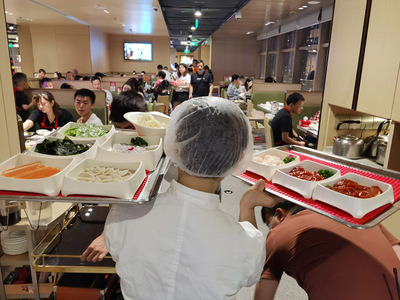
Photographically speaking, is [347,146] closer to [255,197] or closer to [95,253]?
[255,197]

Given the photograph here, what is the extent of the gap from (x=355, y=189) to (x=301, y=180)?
208 mm

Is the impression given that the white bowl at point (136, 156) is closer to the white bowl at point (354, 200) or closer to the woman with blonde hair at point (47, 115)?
the white bowl at point (354, 200)

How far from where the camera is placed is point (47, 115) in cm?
394

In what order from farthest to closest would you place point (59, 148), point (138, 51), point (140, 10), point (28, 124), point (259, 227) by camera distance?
point (138, 51) < point (140, 10) < point (28, 124) < point (259, 227) < point (59, 148)

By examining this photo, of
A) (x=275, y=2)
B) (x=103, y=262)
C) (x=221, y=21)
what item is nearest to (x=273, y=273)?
(x=103, y=262)

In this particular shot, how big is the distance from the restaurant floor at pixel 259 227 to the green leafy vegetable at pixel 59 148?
137 cm

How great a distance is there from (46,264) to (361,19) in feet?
8.26

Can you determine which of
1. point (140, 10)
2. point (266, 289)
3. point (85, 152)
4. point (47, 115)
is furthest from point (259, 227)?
point (140, 10)

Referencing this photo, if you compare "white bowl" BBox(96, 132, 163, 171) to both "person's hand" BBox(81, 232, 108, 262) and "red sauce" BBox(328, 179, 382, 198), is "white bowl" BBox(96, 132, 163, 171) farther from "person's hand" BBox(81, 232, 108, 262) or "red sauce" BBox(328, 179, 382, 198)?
"red sauce" BBox(328, 179, 382, 198)

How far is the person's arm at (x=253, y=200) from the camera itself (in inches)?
46.6

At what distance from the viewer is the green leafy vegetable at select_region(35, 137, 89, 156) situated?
4.22 feet

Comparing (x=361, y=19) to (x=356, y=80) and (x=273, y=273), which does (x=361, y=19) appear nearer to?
(x=356, y=80)

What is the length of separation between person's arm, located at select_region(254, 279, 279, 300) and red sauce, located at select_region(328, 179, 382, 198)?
553 millimetres

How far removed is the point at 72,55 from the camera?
10992mm
